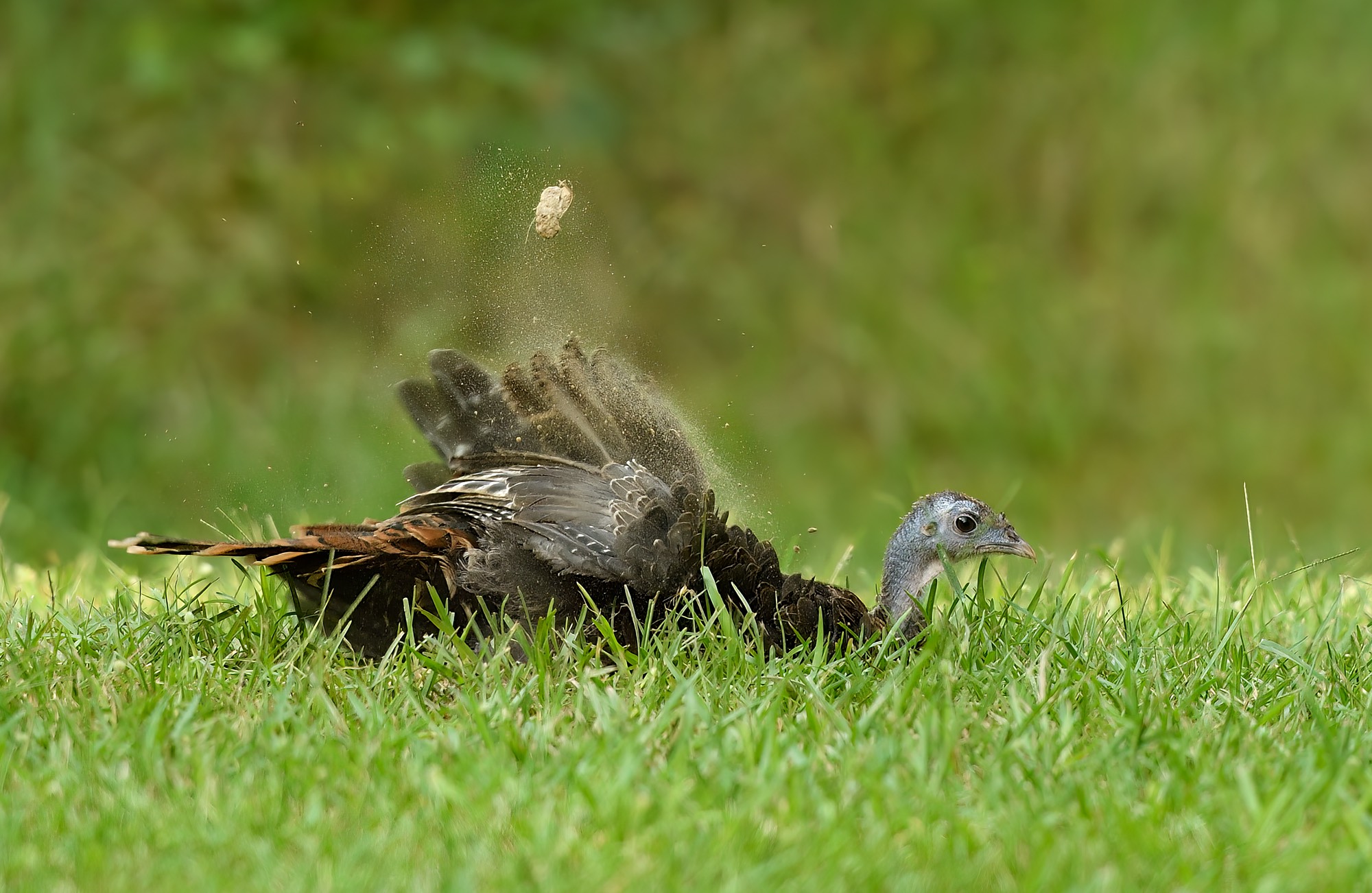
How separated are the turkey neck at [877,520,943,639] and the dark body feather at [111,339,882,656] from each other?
0.17 meters

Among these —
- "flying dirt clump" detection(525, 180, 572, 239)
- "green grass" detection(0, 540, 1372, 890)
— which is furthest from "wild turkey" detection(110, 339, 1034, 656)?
"flying dirt clump" detection(525, 180, 572, 239)

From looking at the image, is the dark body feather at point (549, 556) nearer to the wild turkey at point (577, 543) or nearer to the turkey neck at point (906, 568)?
the wild turkey at point (577, 543)

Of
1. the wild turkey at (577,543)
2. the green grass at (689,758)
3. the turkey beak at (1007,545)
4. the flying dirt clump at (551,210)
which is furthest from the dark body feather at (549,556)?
the flying dirt clump at (551,210)

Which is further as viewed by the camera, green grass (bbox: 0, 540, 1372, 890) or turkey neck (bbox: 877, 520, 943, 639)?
turkey neck (bbox: 877, 520, 943, 639)

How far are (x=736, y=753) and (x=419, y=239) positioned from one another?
4.17m

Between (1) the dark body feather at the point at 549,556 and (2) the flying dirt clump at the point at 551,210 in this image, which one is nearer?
(1) the dark body feather at the point at 549,556

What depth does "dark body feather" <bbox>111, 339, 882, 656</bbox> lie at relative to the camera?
3.65m

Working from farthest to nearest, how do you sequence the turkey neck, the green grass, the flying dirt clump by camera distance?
the flying dirt clump, the turkey neck, the green grass

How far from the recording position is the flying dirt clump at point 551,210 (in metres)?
4.48

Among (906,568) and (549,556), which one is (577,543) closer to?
(549,556)

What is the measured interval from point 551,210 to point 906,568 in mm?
1400

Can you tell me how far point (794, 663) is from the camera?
342 centimetres

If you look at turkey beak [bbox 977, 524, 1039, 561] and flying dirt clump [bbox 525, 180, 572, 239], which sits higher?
flying dirt clump [bbox 525, 180, 572, 239]

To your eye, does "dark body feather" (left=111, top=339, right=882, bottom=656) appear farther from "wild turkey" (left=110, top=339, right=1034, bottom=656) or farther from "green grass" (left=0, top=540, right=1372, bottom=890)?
"green grass" (left=0, top=540, right=1372, bottom=890)
